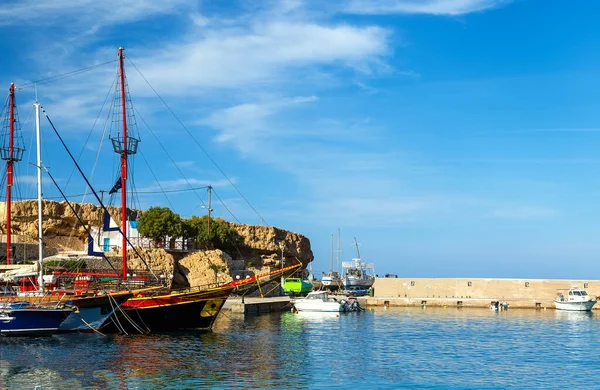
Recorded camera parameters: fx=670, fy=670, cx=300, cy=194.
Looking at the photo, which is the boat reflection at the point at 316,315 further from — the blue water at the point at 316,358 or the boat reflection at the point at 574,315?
the boat reflection at the point at 574,315

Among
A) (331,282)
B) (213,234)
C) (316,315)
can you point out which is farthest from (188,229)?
(331,282)

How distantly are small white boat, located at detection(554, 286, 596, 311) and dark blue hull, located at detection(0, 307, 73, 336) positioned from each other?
39425 mm

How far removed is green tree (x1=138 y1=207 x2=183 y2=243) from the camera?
59531 millimetres

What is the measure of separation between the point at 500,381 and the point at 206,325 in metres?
19.0

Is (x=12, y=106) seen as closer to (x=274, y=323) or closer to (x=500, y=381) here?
(x=274, y=323)

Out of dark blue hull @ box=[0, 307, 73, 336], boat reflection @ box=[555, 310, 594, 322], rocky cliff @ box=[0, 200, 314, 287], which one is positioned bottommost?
boat reflection @ box=[555, 310, 594, 322]

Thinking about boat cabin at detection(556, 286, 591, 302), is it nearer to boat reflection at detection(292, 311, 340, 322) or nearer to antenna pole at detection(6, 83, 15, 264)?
boat reflection at detection(292, 311, 340, 322)

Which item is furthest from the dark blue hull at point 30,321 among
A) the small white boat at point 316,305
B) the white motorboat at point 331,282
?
the white motorboat at point 331,282

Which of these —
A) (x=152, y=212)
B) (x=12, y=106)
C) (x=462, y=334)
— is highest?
(x=12, y=106)

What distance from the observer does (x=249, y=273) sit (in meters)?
64.2

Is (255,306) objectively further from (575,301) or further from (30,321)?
(575,301)

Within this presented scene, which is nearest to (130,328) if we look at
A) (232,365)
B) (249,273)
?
(232,365)

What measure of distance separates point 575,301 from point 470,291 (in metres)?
9.41

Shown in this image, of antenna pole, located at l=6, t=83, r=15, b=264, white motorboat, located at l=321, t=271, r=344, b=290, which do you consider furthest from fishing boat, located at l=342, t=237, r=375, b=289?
antenna pole, located at l=6, t=83, r=15, b=264
